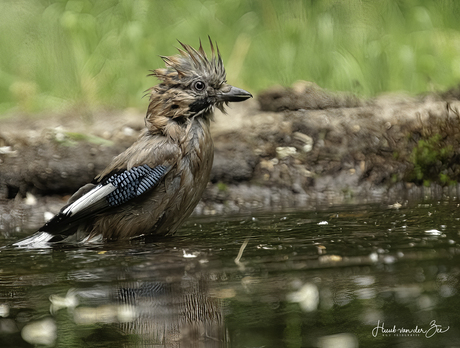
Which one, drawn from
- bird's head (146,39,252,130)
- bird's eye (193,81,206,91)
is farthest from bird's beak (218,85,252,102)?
bird's eye (193,81,206,91)

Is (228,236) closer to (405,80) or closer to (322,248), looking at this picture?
(322,248)

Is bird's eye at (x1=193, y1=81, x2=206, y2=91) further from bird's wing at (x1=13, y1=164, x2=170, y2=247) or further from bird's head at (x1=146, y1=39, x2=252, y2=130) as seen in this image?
bird's wing at (x1=13, y1=164, x2=170, y2=247)

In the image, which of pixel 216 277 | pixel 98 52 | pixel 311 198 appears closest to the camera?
pixel 216 277

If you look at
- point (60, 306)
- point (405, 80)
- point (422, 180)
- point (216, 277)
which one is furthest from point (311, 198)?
point (60, 306)

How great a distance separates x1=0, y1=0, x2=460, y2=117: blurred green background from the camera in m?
7.52

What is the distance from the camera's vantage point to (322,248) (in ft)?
9.90

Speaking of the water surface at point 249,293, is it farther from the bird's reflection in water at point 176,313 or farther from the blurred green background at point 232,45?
the blurred green background at point 232,45

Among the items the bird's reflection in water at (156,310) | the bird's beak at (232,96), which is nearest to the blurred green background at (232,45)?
the bird's beak at (232,96)

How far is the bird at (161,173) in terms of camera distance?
13.1 feet

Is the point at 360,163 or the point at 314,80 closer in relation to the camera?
the point at 360,163

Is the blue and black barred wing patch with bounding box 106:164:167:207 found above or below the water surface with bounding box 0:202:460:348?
above

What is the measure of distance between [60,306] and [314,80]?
219 inches

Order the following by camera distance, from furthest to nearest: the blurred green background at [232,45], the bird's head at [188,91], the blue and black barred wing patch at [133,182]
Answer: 1. the blurred green background at [232,45]
2. the bird's head at [188,91]
3. the blue and black barred wing patch at [133,182]

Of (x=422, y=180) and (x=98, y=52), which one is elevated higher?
(x=98, y=52)
